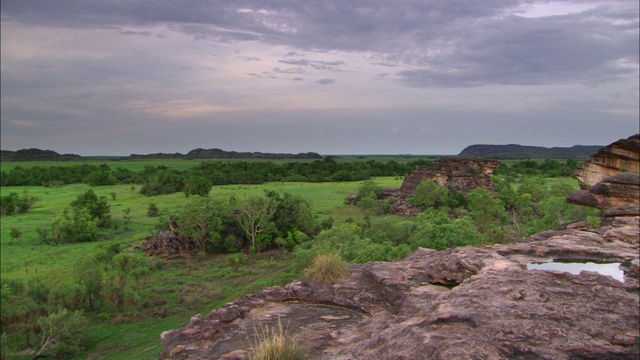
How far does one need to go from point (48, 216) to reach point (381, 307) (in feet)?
182

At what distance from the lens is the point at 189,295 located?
25.6 m

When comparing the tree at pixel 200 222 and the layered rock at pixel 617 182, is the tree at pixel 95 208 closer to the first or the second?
the tree at pixel 200 222

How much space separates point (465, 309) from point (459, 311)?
124 mm

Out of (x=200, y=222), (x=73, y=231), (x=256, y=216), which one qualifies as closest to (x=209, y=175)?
(x=73, y=231)

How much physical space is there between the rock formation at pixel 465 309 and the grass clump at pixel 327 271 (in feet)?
1.08

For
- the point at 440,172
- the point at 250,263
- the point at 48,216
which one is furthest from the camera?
the point at 440,172

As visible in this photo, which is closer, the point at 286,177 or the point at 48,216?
the point at 48,216

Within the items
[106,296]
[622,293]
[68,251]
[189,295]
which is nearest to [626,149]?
[622,293]

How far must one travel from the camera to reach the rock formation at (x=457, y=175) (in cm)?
6619

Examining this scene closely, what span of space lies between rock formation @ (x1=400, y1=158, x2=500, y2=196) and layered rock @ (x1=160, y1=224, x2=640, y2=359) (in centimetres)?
5763

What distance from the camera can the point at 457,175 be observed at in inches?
2643

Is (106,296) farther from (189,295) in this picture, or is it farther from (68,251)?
(68,251)

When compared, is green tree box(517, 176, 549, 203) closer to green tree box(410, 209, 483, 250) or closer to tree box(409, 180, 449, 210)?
tree box(409, 180, 449, 210)

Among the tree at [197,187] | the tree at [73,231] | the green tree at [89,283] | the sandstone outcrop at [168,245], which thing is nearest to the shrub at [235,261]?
the sandstone outcrop at [168,245]
